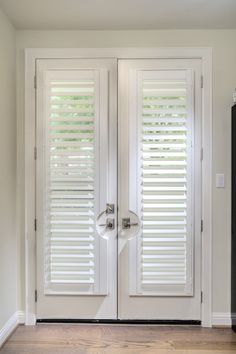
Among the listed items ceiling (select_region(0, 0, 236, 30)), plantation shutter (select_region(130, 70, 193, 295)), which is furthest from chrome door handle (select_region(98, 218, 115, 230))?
ceiling (select_region(0, 0, 236, 30))

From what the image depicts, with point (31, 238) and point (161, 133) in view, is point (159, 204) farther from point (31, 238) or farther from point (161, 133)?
point (31, 238)

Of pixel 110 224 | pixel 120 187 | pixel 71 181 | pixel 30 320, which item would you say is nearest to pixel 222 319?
pixel 110 224

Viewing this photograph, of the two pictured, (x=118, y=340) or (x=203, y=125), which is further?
(x=203, y=125)

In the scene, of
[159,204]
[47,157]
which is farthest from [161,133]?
[47,157]

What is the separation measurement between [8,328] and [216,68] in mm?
2764

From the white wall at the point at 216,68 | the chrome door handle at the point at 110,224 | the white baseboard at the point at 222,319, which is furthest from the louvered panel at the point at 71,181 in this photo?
the white baseboard at the point at 222,319

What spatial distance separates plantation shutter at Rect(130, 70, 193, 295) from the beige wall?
1.04 meters

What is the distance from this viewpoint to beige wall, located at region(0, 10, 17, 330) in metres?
2.56

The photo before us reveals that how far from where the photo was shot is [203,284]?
9.21 ft

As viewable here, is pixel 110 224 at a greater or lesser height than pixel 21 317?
greater

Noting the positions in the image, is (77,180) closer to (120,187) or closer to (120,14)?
(120,187)

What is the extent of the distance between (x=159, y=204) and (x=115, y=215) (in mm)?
390

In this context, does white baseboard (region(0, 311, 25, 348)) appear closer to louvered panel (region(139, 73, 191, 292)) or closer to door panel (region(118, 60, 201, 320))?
door panel (region(118, 60, 201, 320))

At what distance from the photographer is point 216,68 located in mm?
2789
